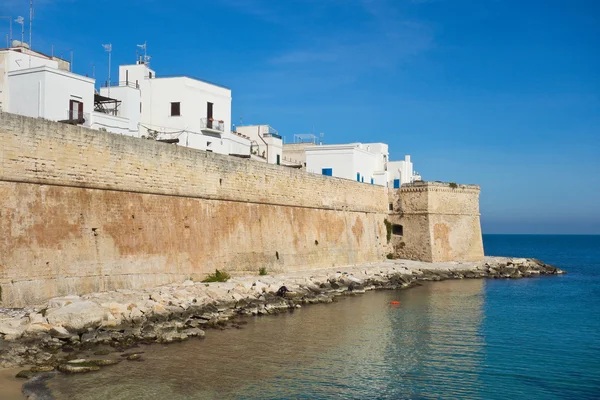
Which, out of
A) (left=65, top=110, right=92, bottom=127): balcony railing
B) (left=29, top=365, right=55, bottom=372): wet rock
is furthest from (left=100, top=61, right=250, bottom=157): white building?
(left=29, top=365, right=55, bottom=372): wet rock

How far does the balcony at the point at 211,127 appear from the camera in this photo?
84.4ft

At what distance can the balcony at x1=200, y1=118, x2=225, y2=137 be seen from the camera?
25.7 metres

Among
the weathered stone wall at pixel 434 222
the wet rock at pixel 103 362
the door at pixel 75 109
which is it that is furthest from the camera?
the weathered stone wall at pixel 434 222

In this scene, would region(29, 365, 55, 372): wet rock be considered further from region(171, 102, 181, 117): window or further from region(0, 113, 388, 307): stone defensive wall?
region(171, 102, 181, 117): window

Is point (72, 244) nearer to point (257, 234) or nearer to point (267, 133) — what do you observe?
point (257, 234)

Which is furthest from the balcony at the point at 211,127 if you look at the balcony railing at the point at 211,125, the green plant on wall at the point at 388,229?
the green plant on wall at the point at 388,229

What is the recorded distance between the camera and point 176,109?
2530 centimetres

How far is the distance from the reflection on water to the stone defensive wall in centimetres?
300

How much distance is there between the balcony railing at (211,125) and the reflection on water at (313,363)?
431 inches

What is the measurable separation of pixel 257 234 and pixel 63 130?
28.5ft

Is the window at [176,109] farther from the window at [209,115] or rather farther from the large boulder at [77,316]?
the large boulder at [77,316]

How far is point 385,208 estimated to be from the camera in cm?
3197

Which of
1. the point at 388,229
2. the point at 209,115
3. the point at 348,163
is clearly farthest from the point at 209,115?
the point at 388,229

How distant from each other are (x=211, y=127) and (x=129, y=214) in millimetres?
10900
